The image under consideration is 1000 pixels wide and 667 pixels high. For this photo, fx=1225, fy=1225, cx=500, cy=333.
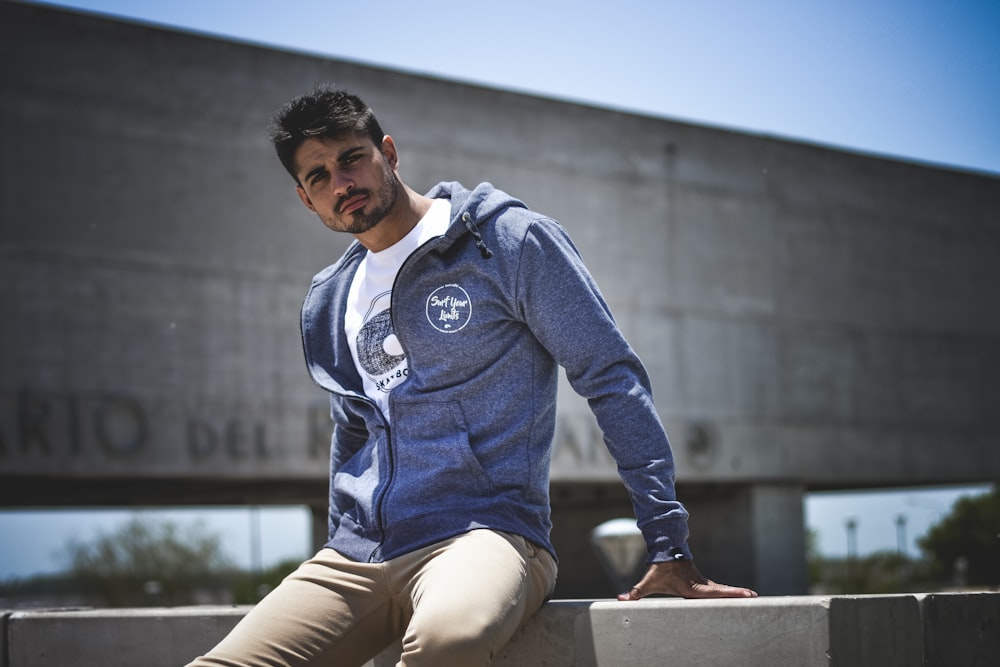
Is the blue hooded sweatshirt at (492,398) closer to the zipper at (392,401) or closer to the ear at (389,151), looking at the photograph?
the zipper at (392,401)

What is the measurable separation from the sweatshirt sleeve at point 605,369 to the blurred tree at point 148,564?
42355 millimetres

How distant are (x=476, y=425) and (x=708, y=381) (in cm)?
1926

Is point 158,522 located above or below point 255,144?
below

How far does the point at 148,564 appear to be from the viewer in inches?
1923

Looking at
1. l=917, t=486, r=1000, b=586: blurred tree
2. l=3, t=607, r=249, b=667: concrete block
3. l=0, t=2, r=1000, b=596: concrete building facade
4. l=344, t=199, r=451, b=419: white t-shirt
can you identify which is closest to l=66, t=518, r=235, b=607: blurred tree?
l=0, t=2, r=1000, b=596: concrete building facade

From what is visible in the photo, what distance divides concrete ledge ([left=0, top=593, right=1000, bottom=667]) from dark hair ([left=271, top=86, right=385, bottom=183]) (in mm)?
1209

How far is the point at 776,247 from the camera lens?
889 inches

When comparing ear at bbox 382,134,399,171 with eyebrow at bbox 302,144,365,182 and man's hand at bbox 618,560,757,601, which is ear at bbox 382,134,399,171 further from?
man's hand at bbox 618,560,757,601

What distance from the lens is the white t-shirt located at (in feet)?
9.50

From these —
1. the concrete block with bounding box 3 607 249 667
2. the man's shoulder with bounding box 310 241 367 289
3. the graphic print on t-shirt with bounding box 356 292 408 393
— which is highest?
the man's shoulder with bounding box 310 241 367 289

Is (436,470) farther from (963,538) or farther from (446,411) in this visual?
(963,538)

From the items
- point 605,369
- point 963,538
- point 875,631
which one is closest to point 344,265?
point 605,369

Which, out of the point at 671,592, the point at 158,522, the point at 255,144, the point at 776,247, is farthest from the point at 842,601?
the point at 158,522

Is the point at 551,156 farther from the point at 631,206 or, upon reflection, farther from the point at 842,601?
the point at 842,601
